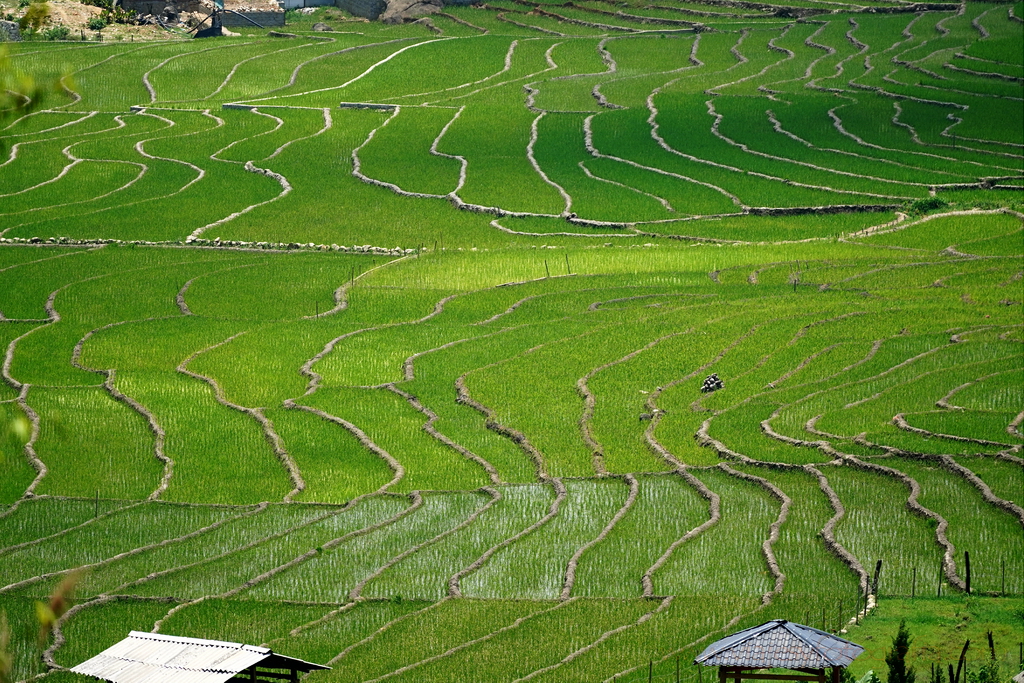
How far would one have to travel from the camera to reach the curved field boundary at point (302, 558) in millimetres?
19859

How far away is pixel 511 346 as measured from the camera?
32.8 meters

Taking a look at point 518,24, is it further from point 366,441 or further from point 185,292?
point 366,441

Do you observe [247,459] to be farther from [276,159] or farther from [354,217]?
[276,159]

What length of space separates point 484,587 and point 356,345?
45.4 feet

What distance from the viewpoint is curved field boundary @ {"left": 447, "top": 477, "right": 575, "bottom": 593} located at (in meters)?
20.5

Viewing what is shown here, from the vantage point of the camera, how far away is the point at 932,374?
29078 mm

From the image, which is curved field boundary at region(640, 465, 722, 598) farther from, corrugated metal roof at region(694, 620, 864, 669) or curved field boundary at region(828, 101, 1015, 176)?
curved field boundary at region(828, 101, 1015, 176)

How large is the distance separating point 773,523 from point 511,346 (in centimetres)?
1144

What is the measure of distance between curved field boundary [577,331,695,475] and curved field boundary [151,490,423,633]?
139 inches

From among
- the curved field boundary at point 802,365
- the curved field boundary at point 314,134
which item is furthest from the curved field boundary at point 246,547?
the curved field boundary at point 314,134

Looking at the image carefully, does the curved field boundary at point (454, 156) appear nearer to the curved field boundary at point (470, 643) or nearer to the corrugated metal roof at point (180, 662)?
the curved field boundary at point (470, 643)

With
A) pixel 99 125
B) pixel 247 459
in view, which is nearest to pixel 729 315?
pixel 247 459

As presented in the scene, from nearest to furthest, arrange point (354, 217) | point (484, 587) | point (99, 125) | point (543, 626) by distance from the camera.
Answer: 1. point (543, 626)
2. point (484, 587)
3. point (354, 217)
4. point (99, 125)

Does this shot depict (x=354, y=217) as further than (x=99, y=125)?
No
